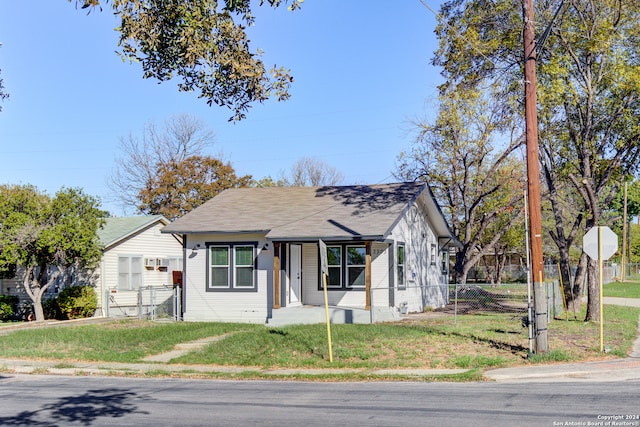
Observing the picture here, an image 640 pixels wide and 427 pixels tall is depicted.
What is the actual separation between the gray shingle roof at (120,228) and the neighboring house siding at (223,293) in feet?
17.5

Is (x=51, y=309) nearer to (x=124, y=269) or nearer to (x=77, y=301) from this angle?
(x=77, y=301)

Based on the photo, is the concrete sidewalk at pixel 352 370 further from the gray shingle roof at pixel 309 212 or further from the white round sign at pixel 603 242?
the gray shingle roof at pixel 309 212

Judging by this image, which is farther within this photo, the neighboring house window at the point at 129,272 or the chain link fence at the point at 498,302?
the neighboring house window at the point at 129,272

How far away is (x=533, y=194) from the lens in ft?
→ 45.1

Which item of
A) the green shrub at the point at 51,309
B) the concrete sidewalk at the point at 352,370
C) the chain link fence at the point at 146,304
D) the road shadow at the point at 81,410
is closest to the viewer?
the road shadow at the point at 81,410

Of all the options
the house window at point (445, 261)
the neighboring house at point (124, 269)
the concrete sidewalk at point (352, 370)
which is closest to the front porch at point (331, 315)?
the concrete sidewalk at point (352, 370)

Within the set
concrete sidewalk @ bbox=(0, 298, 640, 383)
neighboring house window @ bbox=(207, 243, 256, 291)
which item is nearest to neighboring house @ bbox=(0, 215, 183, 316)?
neighboring house window @ bbox=(207, 243, 256, 291)

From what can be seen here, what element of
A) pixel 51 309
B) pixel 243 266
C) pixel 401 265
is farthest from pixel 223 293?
pixel 51 309

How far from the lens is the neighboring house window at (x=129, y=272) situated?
88.7 feet

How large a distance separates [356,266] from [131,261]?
11.0 meters

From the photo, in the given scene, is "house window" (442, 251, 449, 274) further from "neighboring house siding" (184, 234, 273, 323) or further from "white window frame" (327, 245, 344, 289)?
"neighboring house siding" (184, 234, 273, 323)

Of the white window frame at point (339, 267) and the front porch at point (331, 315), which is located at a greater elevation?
the white window frame at point (339, 267)

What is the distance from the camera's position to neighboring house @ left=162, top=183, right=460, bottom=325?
20.3m

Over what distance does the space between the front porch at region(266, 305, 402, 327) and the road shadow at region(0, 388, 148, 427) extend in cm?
911
